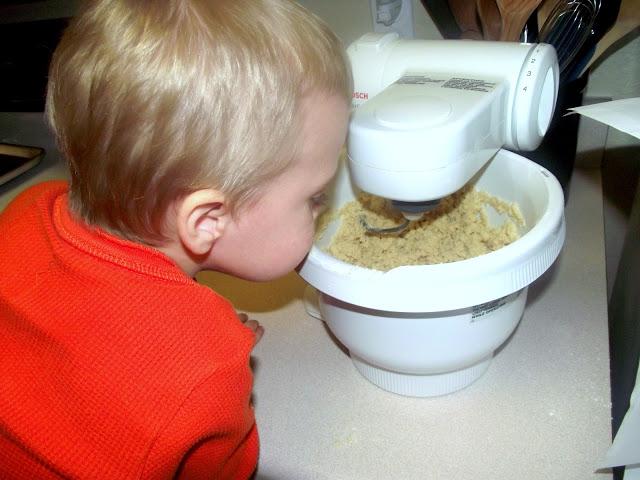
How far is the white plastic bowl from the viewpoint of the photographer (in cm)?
46

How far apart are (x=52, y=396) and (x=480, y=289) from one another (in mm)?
343

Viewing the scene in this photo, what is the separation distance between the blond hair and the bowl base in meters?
0.25

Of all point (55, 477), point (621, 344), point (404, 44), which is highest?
point (404, 44)

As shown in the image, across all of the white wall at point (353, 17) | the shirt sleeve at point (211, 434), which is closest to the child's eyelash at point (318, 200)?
the shirt sleeve at point (211, 434)

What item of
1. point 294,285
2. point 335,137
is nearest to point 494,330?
point 335,137

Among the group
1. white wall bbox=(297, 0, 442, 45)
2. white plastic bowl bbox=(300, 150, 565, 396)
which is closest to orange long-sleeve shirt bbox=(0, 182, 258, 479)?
white plastic bowl bbox=(300, 150, 565, 396)

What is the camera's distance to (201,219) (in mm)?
501

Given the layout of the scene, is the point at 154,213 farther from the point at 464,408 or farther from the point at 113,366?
the point at 464,408

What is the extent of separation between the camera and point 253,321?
2.42 feet

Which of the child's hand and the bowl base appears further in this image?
the child's hand

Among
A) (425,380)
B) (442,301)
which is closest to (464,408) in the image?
(425,380)

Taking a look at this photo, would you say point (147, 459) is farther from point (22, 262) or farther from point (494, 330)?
point (494, 330)

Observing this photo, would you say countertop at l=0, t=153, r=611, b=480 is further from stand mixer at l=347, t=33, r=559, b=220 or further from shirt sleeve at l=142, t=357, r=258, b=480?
stand mixer at l=347, t=33, r=559, b=220

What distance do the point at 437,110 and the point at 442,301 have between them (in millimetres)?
154
